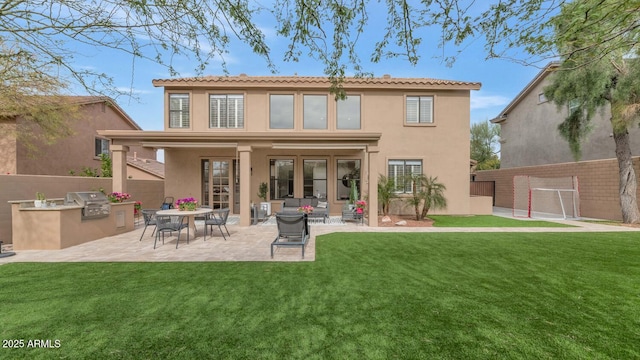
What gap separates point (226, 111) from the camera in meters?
13.3

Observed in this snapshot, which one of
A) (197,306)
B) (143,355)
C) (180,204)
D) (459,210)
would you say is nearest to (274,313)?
(197,306)

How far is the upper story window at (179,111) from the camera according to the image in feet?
43.2

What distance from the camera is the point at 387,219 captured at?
11125 millimetres

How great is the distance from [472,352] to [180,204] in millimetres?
7748

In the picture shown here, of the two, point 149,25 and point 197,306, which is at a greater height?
point 149,25

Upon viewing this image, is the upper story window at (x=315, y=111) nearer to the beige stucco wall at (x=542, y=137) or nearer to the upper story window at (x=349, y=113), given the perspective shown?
the upper story window at (x=349, y=113)

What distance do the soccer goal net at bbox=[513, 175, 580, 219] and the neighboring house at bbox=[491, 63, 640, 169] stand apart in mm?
3522

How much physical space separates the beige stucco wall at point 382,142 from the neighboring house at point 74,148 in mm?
2423

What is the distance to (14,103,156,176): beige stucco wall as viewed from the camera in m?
12.4

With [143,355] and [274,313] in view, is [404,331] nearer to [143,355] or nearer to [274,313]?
[274,313]

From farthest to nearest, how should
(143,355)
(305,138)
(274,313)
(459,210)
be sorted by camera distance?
(459,210) < (305,138) < (274,313) < (143,355)

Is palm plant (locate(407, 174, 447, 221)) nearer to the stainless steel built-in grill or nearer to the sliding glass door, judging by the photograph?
the sliding glass door

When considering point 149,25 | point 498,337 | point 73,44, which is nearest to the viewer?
point 498,337

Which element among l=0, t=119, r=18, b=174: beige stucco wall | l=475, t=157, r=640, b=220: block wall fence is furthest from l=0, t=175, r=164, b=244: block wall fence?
l=475, t=157, r=640, b=220: block wall fence
